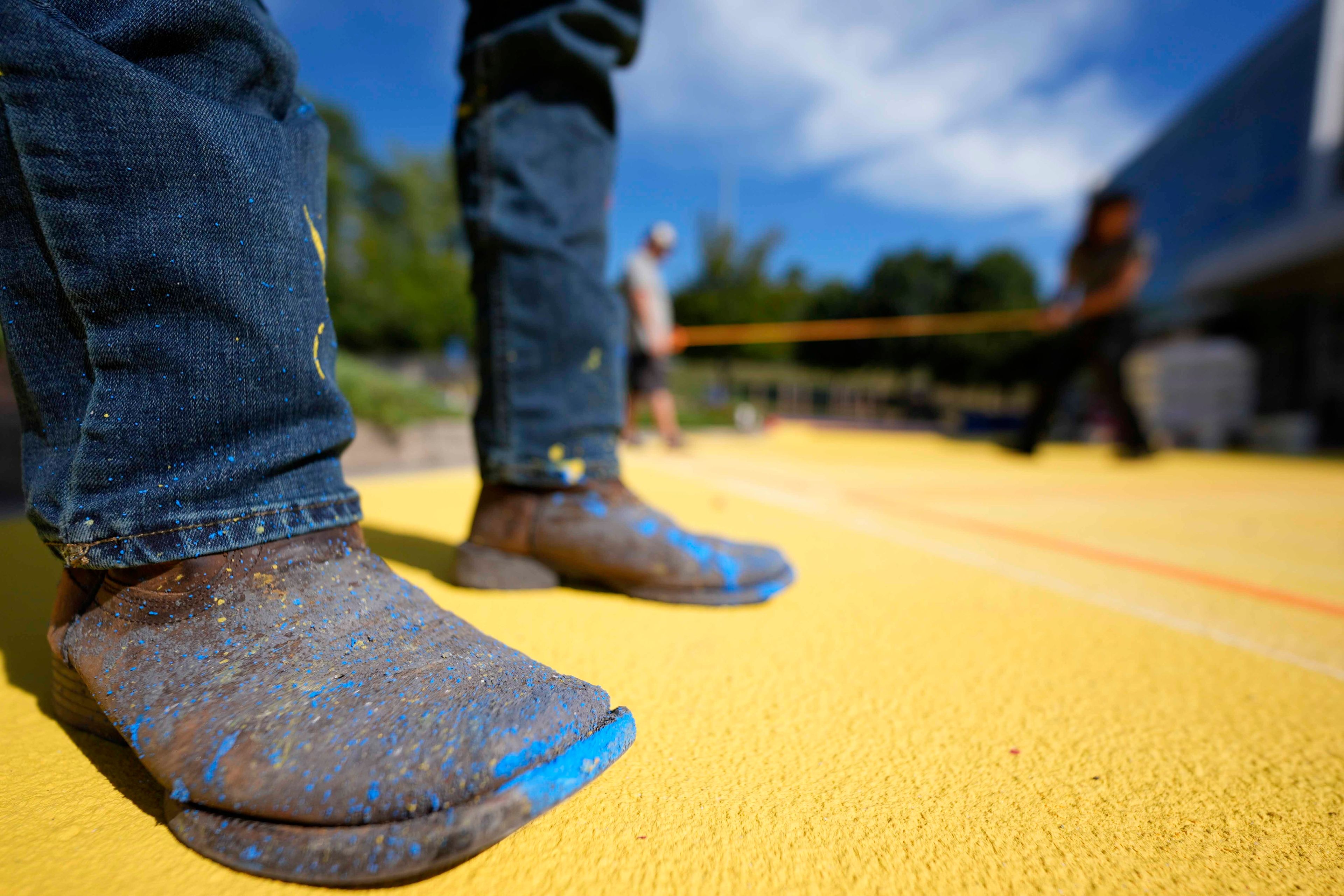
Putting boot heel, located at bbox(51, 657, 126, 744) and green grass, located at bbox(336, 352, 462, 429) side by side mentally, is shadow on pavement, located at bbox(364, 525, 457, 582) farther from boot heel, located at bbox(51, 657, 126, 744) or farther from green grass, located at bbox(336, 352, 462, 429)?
green grass, located at bbox(336, 352, 462, 429)

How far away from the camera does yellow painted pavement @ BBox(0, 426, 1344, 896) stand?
0.42 metres

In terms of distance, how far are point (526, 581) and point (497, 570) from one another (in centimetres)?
5

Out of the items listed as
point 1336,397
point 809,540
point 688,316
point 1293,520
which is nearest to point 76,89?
point 809,540

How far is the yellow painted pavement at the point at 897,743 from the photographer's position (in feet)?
1.39

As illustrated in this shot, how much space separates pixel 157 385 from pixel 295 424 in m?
0.10

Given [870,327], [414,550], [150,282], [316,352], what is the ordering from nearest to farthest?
1. [150,282]
2. [316,352]
3. [414,550]
4. [870,327]

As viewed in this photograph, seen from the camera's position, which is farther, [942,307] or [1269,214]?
[942,307]

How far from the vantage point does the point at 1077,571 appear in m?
1.37

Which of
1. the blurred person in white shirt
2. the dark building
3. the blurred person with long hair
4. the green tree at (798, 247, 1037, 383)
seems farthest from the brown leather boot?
the green tree at (798, 247, 1037, 383)

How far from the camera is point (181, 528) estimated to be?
51cm

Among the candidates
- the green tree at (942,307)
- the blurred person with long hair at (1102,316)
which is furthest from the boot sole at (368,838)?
the green tree at (942,307)

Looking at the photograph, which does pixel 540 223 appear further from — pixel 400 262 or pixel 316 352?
pixel 400 262

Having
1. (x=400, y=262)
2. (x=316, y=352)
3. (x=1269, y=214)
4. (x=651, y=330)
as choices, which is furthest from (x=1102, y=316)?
(x=400, y=262)

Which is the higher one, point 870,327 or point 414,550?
point 870,327
